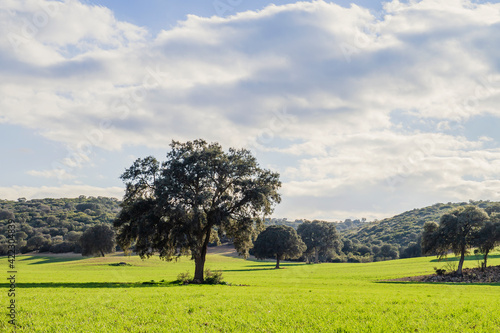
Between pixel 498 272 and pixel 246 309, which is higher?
pixel 246 309

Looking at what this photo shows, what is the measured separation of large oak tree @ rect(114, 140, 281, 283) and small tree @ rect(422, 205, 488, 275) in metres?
29.0

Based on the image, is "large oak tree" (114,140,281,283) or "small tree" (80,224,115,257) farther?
"small tree" (80,224,115,257)

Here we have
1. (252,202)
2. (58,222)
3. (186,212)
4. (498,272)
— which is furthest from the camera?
(58,222)

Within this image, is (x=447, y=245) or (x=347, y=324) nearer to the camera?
(x=347, y=324)

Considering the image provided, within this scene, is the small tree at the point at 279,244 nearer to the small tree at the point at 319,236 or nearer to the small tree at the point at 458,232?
the small tree at the point at 319,236

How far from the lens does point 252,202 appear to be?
3900 centimetres

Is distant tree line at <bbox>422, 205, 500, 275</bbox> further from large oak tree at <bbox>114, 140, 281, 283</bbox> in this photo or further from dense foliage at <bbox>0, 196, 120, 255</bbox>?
dense foliage at <bbox>0, 196, 120, 255</bbox>

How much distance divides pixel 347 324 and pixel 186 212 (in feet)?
81.1

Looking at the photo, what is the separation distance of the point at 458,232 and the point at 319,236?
69760 mm

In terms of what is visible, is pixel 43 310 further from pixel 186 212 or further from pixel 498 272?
pixel 498 272

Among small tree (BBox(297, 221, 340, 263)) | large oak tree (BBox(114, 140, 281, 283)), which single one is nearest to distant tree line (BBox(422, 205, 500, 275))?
large oak tree (BBox(114, 140, 281, 283))

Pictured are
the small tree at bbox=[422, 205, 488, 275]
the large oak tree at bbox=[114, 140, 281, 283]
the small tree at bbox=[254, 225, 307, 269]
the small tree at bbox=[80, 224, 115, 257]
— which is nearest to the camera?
the large oak tree at bbox=[114, 140, 281, 283]

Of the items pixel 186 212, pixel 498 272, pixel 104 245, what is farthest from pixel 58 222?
pixel 498 272

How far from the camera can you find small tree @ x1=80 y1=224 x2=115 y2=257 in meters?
116
